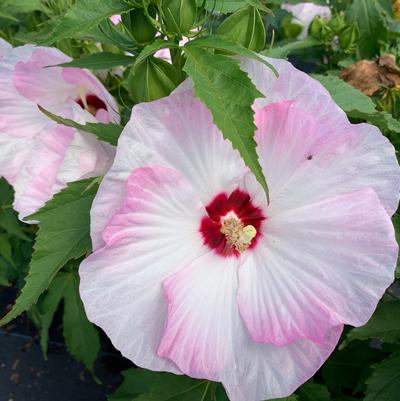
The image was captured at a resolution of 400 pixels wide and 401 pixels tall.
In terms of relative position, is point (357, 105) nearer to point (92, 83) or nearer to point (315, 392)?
point (92, 83)

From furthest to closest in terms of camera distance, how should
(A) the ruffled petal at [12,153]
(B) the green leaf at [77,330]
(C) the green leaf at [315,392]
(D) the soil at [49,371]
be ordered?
1. (D) the soil at [49,371]
2. (B) the green leaf at [77,330]
3. (C) the green leaf at [315,392]
4. (A) the ruffled petal at [12,153]

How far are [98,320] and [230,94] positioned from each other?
0.26 metres

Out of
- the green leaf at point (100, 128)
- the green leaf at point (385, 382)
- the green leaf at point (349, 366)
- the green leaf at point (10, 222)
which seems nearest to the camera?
the green leaf at point (100, 128)

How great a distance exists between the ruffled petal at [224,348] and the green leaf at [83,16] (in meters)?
0.26

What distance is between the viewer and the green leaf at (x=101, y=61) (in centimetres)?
64

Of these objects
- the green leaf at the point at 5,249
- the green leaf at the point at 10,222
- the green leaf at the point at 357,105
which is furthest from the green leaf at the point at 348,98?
the green leaf at the point at 5,249

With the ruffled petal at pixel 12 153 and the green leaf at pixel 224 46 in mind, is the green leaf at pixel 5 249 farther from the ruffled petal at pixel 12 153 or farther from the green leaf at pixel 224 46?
the green leaf at pixel 224 46

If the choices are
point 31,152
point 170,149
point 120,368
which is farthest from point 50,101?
point 120,368

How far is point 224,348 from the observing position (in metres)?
0.59

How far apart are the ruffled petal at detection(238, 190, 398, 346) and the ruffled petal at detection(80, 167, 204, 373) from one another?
95mm

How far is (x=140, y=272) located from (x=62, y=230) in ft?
0.43

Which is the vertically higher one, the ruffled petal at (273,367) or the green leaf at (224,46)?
the green leaf at (224,46)

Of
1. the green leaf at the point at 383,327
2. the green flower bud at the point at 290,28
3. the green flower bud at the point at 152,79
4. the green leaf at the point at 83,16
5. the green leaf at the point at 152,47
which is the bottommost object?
the green leaf at the point at 383,327

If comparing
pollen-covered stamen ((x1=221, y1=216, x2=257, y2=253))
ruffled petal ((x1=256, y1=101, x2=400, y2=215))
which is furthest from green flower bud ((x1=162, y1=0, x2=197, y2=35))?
pollen-covered stamen ((x1=221, y1=216, x2=257, y2=253))
